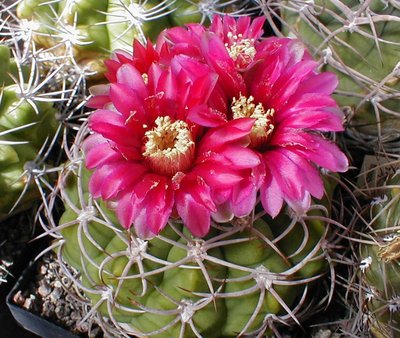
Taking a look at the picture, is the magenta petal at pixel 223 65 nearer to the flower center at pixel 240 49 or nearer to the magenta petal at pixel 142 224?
the flower center at pixel 240 49

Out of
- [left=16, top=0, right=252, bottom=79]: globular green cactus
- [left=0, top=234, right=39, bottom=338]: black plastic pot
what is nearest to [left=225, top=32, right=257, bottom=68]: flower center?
[left=16, top=0, right=252, bottom=79]: globular green cactus

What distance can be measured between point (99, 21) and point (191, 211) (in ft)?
1.82

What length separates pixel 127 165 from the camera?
618mm

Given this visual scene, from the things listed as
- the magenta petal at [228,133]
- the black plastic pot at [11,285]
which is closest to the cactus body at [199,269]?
the magenta petal at [228,133]

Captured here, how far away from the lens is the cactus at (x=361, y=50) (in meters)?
0.86

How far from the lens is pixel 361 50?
894mm

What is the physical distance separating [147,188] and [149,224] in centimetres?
4

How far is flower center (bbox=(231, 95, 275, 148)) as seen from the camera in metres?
0.63

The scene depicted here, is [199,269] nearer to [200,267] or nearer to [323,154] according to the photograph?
[200,267]

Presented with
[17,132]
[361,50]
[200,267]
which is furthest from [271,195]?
[17,132]

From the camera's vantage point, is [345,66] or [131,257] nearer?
[131,257]

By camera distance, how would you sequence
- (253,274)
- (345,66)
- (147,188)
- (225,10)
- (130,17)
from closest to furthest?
(147,188)
(253,274)
(345,66)
(130,17)
(225,10)

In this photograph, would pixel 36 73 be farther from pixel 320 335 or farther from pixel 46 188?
pixel 320 335

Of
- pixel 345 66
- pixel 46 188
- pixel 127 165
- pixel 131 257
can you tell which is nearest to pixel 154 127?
pixel 127 165
